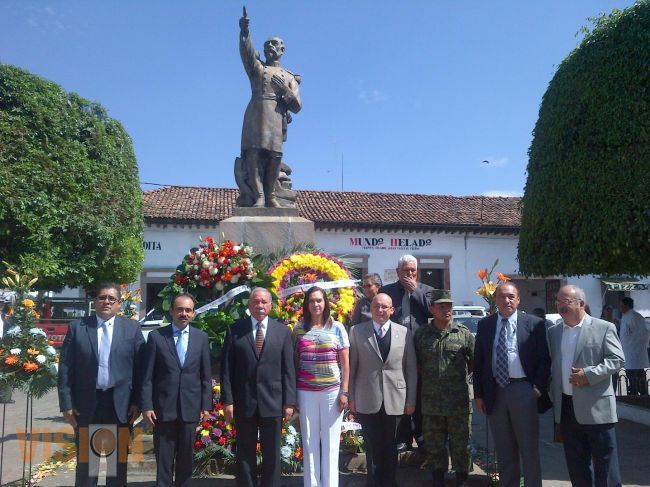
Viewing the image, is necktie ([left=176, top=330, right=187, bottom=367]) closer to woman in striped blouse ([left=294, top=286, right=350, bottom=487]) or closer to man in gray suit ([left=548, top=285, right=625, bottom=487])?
woman in striped blouse ([left=294, top=286, right=350, bottom=487])

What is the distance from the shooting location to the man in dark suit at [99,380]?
4.01 meters

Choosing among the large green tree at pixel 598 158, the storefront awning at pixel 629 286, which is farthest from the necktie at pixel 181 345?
the storefront awning at pixel 629 286

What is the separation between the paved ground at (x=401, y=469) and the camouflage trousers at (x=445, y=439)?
615mm

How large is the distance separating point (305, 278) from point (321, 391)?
7.01ft

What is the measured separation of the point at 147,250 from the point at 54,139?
23.7ft

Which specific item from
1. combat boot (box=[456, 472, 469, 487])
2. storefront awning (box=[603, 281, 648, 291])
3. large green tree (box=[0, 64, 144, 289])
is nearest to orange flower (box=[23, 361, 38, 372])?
combat boot (box=[456, 472, 469, 487])

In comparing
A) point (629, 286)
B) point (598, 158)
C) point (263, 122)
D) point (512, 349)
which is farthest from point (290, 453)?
point (629, 286)

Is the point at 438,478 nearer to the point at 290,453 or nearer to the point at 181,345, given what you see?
the point at 290,453

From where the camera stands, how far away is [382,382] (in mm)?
4141

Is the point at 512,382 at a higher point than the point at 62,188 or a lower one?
lower

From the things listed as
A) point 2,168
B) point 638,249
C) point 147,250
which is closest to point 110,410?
point 638,249

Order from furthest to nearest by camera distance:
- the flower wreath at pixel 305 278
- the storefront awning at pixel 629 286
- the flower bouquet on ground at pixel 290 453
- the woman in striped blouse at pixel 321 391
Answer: the storefront awning at pixel 629 286, the flower wreath at pixel 305 278, the flower bouquet on ground at pixel 290 453, the woman in striped blouse at pixel 321 391

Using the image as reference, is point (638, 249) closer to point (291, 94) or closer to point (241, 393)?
point (291, 94)

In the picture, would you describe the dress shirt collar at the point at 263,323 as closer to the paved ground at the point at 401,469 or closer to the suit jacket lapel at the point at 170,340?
the suit jacket lapel at the point at 170,340
